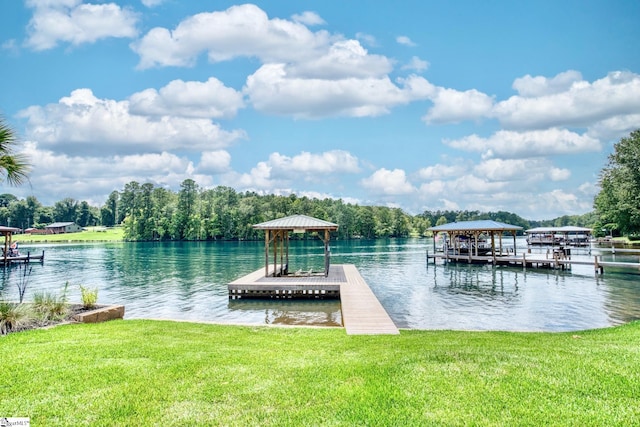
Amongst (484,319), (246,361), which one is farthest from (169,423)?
(484,319)

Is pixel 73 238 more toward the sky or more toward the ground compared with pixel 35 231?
more toward the ground

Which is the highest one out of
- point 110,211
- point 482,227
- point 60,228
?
point 110,211

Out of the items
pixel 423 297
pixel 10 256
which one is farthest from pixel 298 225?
pixel 10 256

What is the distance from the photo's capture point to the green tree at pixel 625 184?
47.7 meters

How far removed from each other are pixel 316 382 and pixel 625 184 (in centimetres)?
5643

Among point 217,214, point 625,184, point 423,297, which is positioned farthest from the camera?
point 217,214

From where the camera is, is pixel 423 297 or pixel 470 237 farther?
pixel 470 237

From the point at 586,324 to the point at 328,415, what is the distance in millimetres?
12414

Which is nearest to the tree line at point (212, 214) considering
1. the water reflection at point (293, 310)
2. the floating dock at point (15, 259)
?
the floating dock at point (15, 259)

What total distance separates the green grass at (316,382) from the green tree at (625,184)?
51.0 metres

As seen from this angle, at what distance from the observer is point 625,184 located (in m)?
48.1

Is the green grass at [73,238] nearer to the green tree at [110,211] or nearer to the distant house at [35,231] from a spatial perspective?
the distant house at [35,231]

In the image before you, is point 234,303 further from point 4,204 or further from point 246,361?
point 4,204

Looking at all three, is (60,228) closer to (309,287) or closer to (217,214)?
(217,214)
